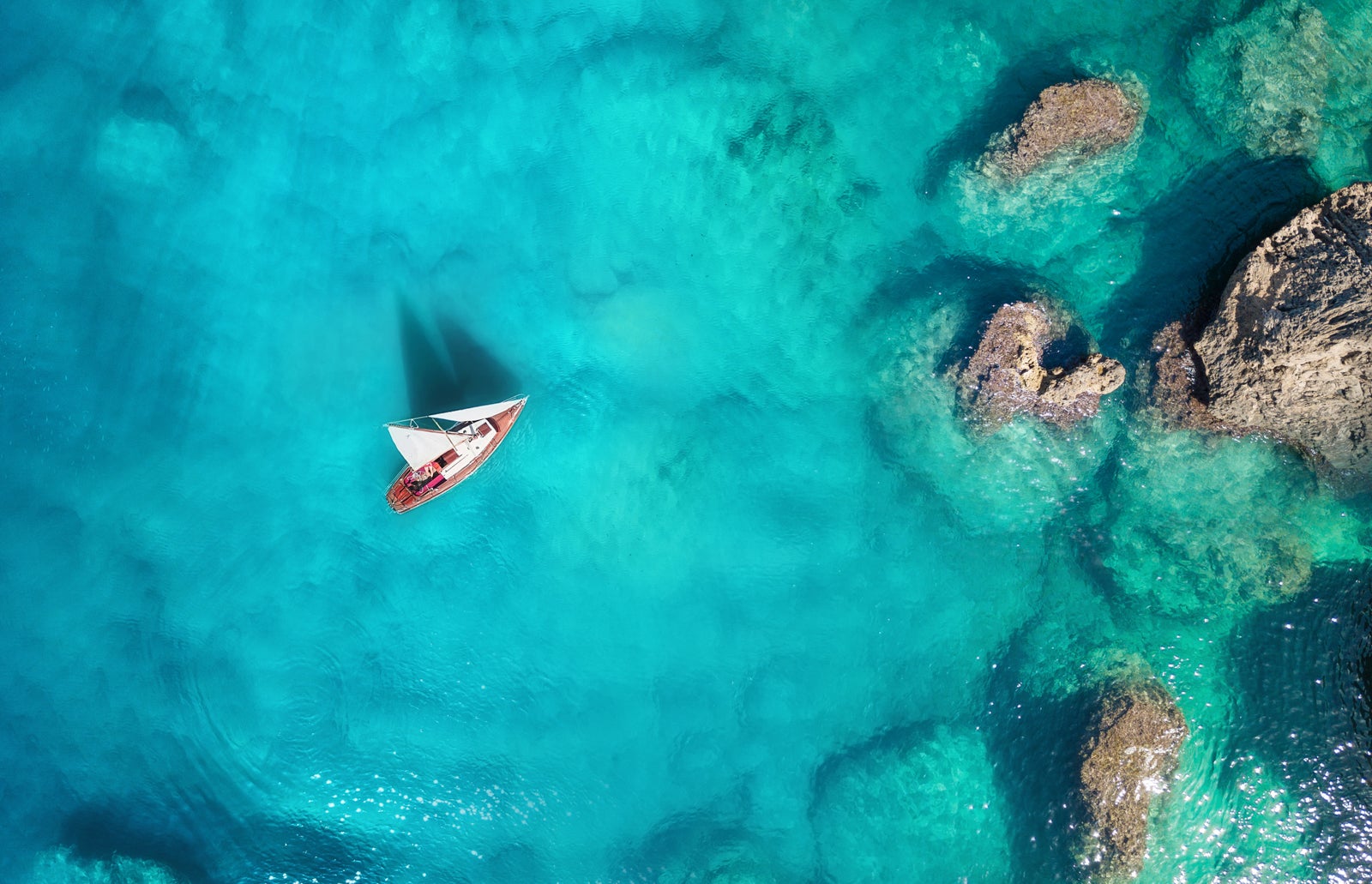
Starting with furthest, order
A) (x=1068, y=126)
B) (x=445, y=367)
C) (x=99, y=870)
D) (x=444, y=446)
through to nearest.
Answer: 1. (x=99, y=870)
2. (x=445, y=367)
3. (x=444, y=446)
4. (x=1068, y=126)

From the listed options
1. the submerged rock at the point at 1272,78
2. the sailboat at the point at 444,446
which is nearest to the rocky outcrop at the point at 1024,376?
the submerged rock at the point at 1272,78

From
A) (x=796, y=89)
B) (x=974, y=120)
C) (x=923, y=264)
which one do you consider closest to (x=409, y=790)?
(x=923, y=264)

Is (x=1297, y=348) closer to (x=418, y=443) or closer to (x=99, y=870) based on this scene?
(x=418, y=443)

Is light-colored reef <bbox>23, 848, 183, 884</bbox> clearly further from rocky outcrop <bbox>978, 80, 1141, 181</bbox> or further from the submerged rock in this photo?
the submerged rock

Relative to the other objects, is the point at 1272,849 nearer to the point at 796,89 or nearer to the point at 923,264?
the point at 923,264

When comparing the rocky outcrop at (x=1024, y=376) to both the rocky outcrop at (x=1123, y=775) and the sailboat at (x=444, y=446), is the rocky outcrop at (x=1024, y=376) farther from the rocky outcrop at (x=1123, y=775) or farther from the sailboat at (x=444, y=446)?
the sailboat at (x=444, y=446)

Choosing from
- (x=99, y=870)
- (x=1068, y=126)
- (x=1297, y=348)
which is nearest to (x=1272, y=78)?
(x=1068, y=126)
